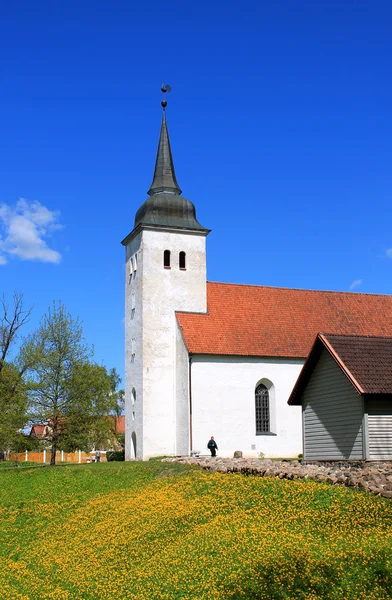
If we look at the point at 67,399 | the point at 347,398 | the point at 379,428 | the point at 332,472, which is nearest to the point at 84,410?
the point at 67,399

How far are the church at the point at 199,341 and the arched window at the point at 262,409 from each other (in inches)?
2.4

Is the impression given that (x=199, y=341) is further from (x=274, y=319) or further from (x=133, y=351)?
(x=274, y=319)

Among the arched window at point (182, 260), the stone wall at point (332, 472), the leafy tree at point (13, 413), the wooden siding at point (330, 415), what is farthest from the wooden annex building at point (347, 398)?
the arched window at point (182, 260)

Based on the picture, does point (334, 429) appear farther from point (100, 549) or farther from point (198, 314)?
point (198, 314)

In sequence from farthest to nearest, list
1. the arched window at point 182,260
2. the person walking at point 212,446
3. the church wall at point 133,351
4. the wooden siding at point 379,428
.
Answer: the arched window at point 182,260 < the church wall at point 133,351 < the person walking at point 212,446 < the wooden siding at point 379,428

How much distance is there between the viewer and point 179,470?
980 inches

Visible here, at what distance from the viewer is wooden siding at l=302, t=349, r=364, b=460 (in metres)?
22.2

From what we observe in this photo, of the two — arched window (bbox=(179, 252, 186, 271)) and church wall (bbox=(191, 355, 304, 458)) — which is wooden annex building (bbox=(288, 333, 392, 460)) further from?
arched window (bbox=(179, 252, 186, 271))

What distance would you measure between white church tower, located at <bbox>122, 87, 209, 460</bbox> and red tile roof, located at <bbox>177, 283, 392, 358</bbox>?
4.66 feet

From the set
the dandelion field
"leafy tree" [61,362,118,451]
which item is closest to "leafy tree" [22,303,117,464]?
"leafy tree" [61,362,118,451]

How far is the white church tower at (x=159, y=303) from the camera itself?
40.3 m

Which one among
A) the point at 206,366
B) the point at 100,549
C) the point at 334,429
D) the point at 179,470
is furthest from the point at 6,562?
the point at 206,366

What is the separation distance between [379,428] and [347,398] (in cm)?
146

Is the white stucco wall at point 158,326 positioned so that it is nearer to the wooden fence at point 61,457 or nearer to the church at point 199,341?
the church at point 199,341
